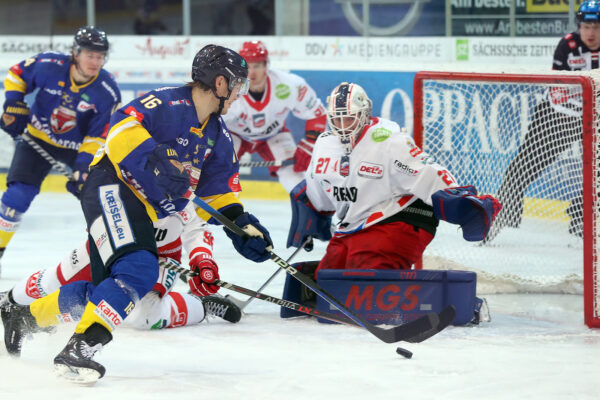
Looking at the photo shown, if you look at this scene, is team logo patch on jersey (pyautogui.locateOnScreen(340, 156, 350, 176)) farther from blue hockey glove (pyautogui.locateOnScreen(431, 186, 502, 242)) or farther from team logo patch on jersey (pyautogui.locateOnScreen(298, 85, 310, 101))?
team logo patch on jersey (pyautogui.locateOnScreen(298, 85, 310, 101))

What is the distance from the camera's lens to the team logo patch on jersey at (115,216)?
3006mm

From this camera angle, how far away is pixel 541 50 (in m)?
6.86

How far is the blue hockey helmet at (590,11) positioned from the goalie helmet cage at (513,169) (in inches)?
16.8

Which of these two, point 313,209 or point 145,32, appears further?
point 145,32

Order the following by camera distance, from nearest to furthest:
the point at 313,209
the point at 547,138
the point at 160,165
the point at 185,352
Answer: the point at 160,165 → the point at 185,352 → the point at 313,209 → the point at 547,138

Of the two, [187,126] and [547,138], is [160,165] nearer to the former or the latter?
[187,126]

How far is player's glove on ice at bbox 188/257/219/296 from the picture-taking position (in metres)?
3.47

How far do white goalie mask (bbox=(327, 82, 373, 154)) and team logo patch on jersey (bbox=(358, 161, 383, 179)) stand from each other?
0.33 feet

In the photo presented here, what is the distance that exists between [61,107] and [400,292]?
7.04 ft

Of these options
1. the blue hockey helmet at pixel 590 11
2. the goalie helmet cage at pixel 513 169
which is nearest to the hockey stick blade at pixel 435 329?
the goalie helmet cage at pixel 513 169

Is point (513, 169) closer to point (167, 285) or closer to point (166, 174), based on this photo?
point (167, 285)

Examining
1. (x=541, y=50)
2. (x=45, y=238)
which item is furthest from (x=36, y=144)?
(x=541, y=50)

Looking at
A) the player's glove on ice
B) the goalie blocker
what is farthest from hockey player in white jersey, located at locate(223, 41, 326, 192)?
the player's glove on ice

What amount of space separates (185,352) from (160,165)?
2.30 feet
